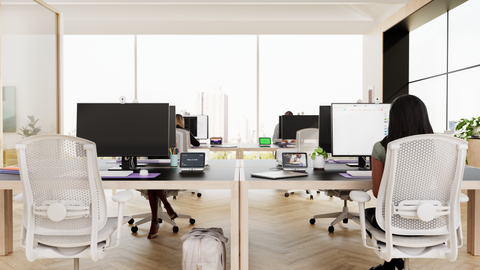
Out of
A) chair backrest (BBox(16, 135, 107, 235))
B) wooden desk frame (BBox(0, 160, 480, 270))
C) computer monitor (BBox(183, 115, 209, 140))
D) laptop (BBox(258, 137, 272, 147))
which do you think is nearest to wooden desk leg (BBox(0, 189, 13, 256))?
wooden desk frame (BBox(0, 160, 480, 270))

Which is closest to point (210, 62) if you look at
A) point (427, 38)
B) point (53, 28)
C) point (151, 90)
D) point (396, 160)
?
point (151, 90)

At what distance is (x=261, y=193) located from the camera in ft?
17.7

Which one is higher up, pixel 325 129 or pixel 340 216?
pixel 325 129

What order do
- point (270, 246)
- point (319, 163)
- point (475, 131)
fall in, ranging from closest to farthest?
point (319, 163)
point (270, 246)
point (475, 131)

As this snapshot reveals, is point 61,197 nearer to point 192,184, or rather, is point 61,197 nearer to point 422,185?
point 192,184

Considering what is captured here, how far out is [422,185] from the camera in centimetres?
173

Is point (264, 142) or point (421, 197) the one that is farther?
point (264, 142)

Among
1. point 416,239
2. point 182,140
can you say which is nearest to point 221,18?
point 182,140

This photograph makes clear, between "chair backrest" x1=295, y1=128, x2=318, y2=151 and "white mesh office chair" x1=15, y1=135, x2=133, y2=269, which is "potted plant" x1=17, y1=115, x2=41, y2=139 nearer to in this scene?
"white mesh office chair" x1=15, y1=135, x2=133, y2=269

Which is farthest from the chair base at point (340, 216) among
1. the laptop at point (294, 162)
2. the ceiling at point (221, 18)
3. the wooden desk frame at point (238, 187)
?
the ceiling at point (221, 18)

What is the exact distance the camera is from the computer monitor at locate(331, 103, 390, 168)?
275 centimetres

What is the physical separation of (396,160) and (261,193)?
3.85m

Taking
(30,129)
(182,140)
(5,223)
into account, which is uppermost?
(30,129)

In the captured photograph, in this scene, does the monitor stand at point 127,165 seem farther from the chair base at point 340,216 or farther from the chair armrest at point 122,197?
the chair base at point 340,216
